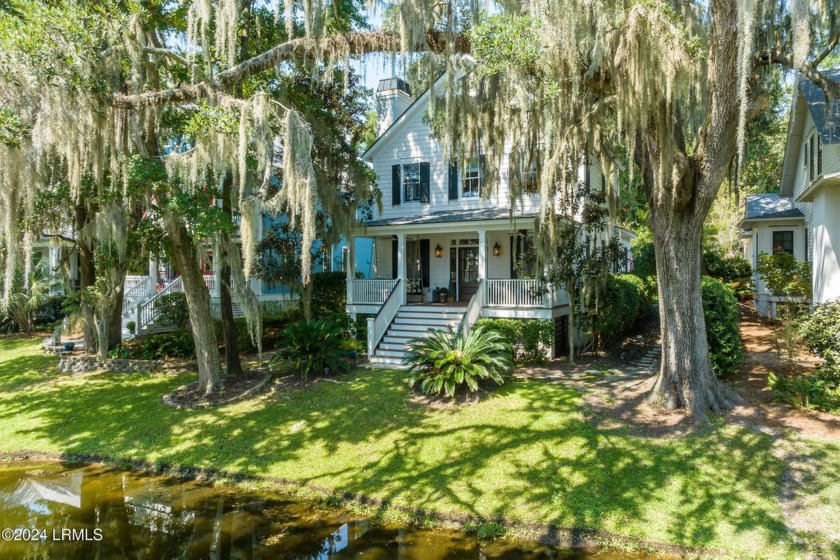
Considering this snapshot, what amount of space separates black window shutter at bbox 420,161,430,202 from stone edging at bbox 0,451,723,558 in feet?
34.9

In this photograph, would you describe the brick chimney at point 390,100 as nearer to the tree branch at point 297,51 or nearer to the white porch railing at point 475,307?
the white porch railing at point 475,307

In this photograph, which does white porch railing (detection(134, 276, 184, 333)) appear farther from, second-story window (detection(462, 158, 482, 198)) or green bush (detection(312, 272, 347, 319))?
second-story window (detection(462, 158, 482, 198))

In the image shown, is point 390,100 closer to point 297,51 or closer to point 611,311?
point 297,51

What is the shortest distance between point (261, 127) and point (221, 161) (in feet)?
2.99

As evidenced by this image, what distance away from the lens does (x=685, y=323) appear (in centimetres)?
753

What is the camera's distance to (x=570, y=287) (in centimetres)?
1116

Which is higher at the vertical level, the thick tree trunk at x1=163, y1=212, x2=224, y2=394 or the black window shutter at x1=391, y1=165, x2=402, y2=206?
the black window shutter at x1=391, y1=165, x2=402, y2=206

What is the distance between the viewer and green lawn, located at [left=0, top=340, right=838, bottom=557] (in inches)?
210

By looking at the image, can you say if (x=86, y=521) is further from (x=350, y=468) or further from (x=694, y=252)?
(x=694, y=252)

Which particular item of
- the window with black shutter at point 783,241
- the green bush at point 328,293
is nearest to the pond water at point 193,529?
the green bush at point 328,293

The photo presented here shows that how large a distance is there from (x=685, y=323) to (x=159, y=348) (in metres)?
12.9

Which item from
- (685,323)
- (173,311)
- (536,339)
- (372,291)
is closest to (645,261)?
(536,339)

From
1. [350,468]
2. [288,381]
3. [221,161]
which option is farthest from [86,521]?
[221,161]

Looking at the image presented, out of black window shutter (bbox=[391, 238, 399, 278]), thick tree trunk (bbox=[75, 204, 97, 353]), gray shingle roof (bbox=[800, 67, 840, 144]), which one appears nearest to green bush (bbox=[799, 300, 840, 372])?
gray shingle roof (bbox=[800, 67, 840, 144])
